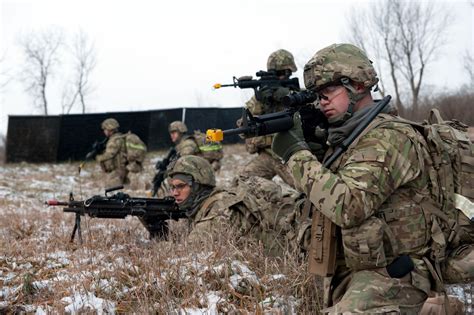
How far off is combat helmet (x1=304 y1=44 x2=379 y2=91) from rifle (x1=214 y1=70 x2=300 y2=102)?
9.10 feet

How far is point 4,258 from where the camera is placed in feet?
14.2

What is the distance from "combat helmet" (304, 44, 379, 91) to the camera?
2.81 meters

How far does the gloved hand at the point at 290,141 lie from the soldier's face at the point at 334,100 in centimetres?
17

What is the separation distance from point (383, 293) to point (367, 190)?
0.52m

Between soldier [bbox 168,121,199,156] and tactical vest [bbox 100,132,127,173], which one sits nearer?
soldier [bbox 168,121,199,156]

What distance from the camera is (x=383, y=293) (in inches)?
104

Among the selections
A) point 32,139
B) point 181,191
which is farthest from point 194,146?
point 32,139

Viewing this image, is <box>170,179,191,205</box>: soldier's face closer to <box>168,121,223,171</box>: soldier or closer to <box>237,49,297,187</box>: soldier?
<box>237,49,297,187</box>: soldier

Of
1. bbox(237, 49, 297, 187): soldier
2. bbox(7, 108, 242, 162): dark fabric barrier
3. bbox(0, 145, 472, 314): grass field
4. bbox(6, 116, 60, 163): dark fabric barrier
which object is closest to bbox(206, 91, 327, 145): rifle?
bbox(0, 145, 472, 314): grass field

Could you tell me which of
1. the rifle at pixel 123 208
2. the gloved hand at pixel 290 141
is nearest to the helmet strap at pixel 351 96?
the gloved hand at pixel 290 141

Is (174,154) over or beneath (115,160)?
over

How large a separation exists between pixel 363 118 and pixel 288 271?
4.34ft

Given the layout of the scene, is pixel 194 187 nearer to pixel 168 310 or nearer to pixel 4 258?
pixel 4 258

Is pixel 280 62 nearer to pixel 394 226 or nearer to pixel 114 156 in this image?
pixel 394 226
